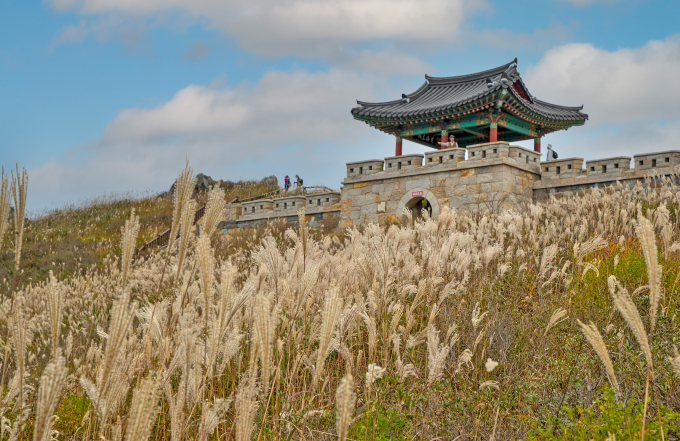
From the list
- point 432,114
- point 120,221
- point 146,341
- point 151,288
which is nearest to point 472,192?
point 432,114

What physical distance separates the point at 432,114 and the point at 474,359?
1607cm

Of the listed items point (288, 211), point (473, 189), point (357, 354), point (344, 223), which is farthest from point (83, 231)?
point (357, 354)

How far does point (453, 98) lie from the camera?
814 inches

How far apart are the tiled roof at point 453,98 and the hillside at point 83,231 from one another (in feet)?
32.1

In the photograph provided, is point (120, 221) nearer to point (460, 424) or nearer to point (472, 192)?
point (472, 192)

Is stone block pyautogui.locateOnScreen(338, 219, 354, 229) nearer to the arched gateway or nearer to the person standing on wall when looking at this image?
the arched gateway

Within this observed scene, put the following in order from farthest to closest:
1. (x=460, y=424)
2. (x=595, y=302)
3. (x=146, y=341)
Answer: (x=595, y=302) < (x=460, y=424) < (x=146, y=341)


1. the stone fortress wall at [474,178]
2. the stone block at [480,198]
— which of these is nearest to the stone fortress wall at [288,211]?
the stone fortress wall at [474,178]

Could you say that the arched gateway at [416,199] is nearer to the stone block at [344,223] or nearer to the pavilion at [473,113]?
the stone block at [344,223]

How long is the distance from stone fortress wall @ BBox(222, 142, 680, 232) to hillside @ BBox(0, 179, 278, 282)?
6.06m

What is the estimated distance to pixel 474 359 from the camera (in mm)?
3406

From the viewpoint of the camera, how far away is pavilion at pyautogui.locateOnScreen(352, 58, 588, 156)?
17.5 m

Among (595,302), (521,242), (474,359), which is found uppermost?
(521,242)

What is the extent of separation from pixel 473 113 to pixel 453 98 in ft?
9.19
